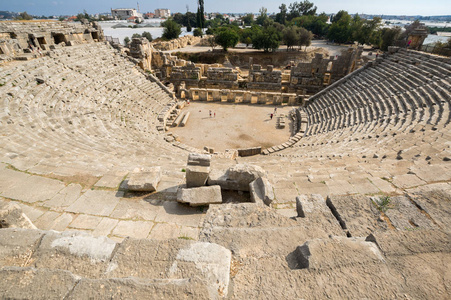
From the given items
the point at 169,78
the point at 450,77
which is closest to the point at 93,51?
the point at 169,78

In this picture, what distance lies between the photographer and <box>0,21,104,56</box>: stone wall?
621 inches

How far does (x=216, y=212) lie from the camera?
3676mm

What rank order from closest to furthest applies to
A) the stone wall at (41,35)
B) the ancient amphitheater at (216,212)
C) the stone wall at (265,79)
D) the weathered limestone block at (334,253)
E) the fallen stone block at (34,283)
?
the fallen stone block at (34,283) → the ancient amphitheater at (216,212) → the weathered limestone block at (334,253) → the stone wall at (41,35) → the stone wall at (265,79)

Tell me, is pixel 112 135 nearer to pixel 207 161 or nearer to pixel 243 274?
pixel 207 161

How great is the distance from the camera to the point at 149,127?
15219mm

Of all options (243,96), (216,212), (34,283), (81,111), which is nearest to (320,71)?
(243,96)

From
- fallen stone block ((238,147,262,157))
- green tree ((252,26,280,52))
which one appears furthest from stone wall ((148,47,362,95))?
green tree ((252,26,280,52))

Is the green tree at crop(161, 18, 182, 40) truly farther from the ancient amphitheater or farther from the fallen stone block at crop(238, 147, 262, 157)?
the fallen stone block at crop(238, 147, 262, 157)

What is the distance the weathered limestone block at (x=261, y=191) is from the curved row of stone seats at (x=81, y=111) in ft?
13.5

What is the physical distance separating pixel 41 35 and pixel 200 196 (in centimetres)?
2276

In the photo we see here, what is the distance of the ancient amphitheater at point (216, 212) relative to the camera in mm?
2070

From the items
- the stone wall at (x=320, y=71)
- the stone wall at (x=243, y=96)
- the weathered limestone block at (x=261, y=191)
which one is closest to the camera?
the weathered limestone block at (x=261, y=191)

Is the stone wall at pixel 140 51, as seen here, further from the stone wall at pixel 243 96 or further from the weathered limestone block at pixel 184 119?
the weathered limestone block at pixel 184 119

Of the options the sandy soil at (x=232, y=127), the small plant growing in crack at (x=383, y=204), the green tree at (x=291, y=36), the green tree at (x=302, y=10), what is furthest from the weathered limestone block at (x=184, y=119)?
the green tree at (x=302, y=10)
